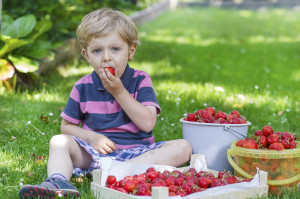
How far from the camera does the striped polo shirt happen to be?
8.88ft

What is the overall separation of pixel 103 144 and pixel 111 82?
37 cm

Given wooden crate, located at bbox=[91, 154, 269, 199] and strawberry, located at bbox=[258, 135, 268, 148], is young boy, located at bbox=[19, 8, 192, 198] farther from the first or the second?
strawberry, located at bbox=[258, 135, 268, 148]

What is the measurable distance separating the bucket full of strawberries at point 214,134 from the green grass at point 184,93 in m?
0.49

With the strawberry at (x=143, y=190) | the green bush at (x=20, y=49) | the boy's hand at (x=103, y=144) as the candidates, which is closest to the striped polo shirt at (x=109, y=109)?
the boy's hand at (x=103, y=144)

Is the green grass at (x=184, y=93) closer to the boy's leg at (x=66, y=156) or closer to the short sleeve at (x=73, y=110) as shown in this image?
the boy's leg at (x=66, y=156)

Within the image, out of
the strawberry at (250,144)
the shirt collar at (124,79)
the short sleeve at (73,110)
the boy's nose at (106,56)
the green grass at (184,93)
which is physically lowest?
the green grass at (184,93)

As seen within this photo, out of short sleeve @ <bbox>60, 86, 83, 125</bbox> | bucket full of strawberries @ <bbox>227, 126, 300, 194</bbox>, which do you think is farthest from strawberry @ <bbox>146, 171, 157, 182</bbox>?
short sleeve @ <bbox>60, 86, 83, 125</bbox>

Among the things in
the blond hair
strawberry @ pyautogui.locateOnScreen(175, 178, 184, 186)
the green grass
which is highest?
the blond hair

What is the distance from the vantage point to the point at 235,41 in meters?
9.41

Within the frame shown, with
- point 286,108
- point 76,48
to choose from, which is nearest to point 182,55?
point 76,48

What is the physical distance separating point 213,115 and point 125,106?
622 mm

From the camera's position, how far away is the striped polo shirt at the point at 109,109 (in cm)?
271

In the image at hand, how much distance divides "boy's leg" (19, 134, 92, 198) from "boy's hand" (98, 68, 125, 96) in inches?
14.2

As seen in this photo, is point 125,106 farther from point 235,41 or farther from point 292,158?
point 235,41
